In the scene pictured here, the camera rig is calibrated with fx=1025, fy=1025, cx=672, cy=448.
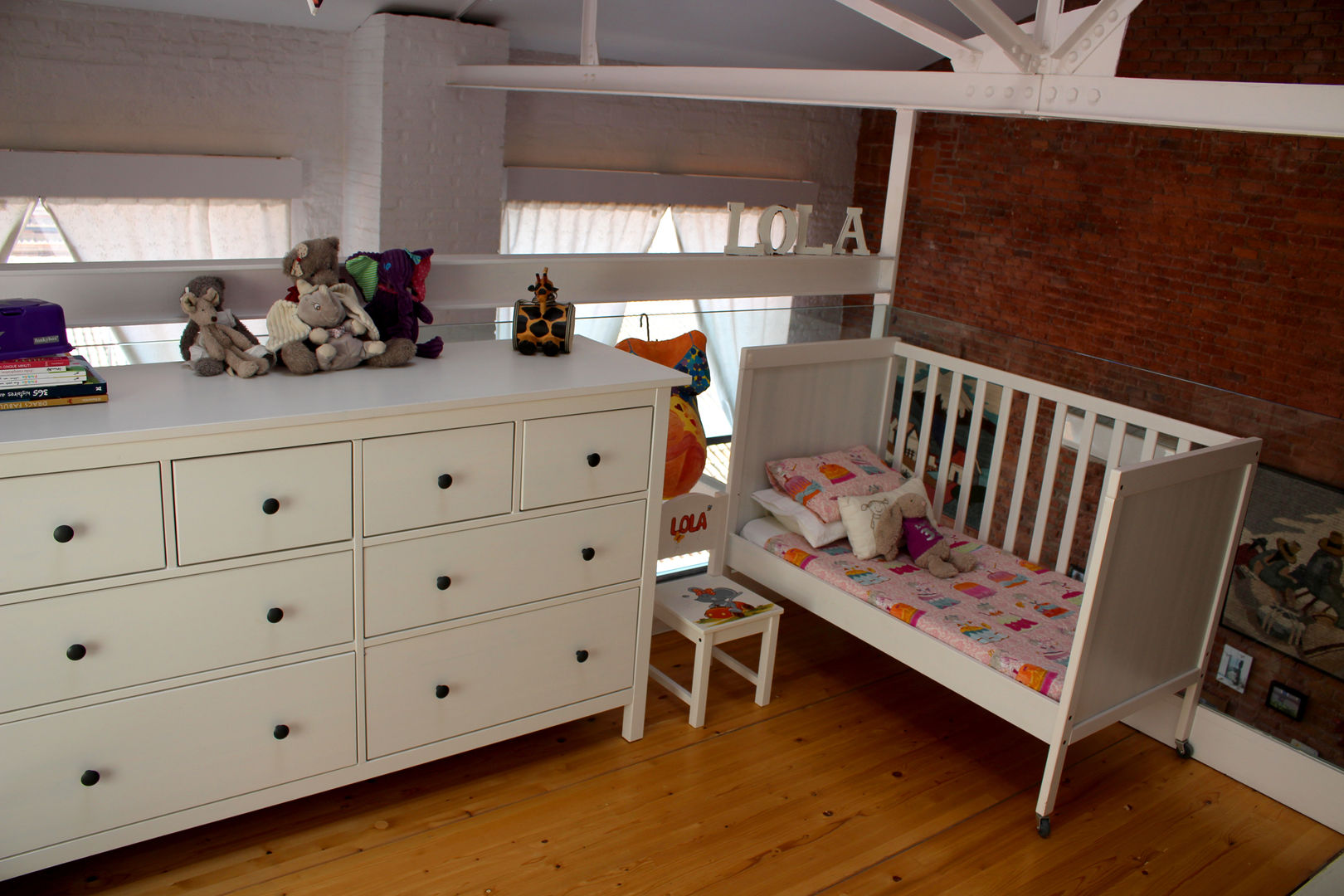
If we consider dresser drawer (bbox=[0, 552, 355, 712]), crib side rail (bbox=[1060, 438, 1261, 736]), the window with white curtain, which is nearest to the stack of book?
dresser drawer (bbox=[0, 552, 355, 712])

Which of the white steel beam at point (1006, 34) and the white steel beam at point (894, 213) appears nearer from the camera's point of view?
the white steel beam at point (1006, 34)

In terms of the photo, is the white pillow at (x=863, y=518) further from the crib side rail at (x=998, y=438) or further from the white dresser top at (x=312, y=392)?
the white dresser top at (x=312, y=392)

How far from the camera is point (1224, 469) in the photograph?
Result: 232 cm

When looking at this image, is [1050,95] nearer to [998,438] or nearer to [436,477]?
[998,438]

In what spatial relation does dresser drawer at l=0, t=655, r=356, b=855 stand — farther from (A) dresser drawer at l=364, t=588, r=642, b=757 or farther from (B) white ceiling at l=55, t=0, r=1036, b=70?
(B) white ceiling at l=55, t=0, r=1036, b=70

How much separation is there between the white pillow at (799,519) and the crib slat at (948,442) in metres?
0.40

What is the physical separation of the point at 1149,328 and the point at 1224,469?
10.1ft

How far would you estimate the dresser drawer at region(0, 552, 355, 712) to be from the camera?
159 cm

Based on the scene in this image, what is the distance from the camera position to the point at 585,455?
2.11 meters

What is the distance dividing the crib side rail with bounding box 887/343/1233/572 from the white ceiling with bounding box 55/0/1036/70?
2.38 metres

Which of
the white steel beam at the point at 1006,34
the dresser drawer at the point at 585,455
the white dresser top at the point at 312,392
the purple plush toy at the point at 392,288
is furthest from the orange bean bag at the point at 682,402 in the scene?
the white steel beam at the point at 1006,34

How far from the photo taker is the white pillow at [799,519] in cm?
277

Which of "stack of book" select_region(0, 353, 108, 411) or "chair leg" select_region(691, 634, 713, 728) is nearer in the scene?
"stack of book" select_region(0, 353, 108, 411)

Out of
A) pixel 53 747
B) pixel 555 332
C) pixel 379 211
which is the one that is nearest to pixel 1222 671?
pixel 555 332
